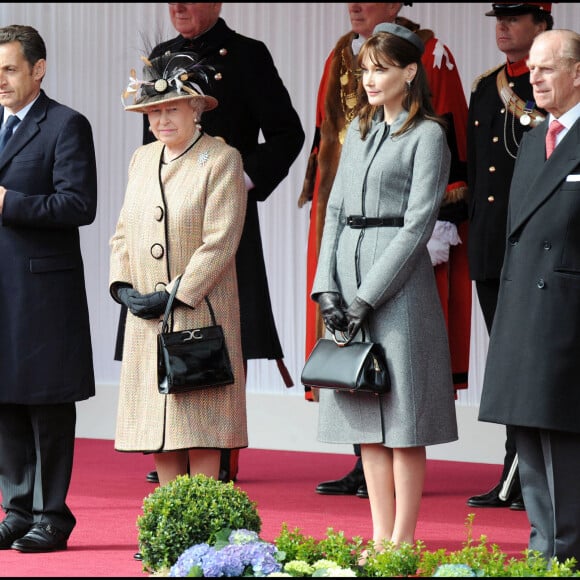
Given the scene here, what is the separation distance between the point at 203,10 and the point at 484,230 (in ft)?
4.81

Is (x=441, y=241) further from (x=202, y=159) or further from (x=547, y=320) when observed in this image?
(x=547, y=320)

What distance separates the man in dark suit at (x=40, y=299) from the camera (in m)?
4.52

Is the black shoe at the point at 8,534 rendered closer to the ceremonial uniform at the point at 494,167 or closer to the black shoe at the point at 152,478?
the black shoe at the point at 152,478

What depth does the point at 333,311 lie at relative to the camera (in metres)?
4.31

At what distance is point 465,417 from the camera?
280 inches

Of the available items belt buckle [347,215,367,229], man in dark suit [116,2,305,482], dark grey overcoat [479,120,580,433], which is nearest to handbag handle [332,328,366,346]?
belt buckle [347,215,367,229]

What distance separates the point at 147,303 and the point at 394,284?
2.61 ft

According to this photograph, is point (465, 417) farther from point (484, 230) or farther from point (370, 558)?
point (370, 558)

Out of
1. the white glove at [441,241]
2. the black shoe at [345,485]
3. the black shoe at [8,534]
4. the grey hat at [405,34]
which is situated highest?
the grey hat at [405,34]

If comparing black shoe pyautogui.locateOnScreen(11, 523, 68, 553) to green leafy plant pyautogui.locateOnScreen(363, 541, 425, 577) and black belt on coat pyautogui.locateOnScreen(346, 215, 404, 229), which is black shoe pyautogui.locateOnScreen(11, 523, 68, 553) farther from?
black belt on coat pyautogui.locateOnScreen(346, 215, 404, 229)

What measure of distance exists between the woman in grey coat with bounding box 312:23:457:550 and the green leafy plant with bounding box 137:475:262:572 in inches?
18.5

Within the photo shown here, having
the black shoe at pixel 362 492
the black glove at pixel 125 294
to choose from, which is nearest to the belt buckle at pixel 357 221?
the black glove at pixel 125 294

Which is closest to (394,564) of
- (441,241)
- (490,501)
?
(490,501)

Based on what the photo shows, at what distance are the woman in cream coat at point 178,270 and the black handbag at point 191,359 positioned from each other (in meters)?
0.04
